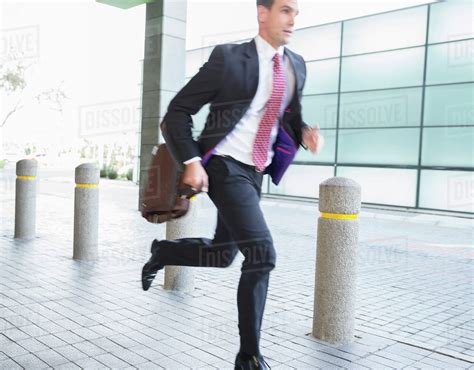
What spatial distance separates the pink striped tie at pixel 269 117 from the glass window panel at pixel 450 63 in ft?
50.2

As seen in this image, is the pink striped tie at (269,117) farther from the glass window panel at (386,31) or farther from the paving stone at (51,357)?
the glass window panel at (386,31)

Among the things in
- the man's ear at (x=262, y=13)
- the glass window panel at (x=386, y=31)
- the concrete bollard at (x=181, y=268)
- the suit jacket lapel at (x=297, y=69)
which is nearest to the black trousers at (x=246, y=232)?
the suit jacket lapel at (x=297, y=69)

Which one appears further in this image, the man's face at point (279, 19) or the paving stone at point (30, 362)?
the paving stone at point (30, 362)

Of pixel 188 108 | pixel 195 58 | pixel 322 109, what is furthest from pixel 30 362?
pixel 195 58

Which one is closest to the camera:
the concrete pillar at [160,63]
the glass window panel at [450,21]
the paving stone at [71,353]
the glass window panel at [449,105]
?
the paving stone at [71,353]

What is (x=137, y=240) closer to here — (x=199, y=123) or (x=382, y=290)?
(x=382, y=290)

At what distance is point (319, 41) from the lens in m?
20.3

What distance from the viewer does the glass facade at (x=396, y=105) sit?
54.3 ft

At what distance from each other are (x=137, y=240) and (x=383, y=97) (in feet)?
41.7

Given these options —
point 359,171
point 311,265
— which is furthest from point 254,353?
point 359,171

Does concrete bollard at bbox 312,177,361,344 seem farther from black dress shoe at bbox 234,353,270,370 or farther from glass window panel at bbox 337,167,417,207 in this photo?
glass window panel at bbox 337,167,417,207

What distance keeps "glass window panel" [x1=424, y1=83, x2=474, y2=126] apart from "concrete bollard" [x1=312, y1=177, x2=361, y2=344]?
13937 millimetres

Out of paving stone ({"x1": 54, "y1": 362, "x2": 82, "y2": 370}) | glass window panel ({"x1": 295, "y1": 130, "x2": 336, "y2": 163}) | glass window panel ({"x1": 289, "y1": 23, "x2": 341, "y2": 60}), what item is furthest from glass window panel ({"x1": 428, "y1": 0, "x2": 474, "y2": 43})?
paving stone ({"x1": 54, "y1": 362, "x2": 82, "y2": 370})

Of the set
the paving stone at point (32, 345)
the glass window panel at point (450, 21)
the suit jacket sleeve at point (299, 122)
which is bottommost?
the paving stone at point (32, 345)
